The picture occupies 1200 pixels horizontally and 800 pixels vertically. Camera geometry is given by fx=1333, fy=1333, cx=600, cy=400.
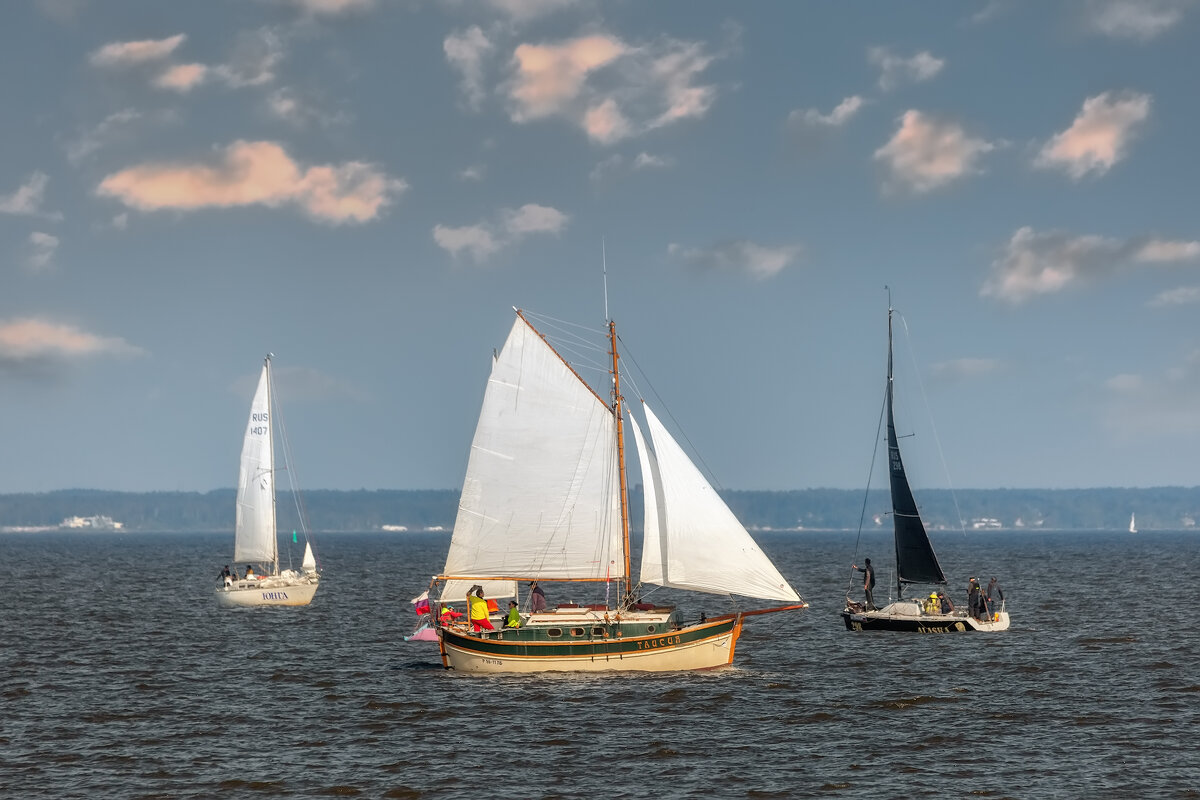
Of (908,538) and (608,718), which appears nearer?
(608,718)

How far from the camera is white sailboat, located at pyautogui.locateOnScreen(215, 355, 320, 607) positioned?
3292 inches

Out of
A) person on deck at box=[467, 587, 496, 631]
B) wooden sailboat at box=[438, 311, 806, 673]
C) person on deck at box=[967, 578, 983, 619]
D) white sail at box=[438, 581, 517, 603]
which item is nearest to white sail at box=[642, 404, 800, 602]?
wooden sailboat at box=[438, 311, 806, 673]

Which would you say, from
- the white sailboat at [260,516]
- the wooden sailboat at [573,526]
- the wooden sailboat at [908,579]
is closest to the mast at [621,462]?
the wooden sailboat at [573,526]

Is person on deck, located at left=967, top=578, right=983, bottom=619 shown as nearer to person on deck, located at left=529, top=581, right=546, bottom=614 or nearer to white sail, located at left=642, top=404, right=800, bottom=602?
white sail, located at left=642, top=404, right=800, bottom=602

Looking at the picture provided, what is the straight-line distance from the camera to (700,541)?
47531mm

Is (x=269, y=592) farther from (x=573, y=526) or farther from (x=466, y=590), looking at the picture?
(x=573, y=526)

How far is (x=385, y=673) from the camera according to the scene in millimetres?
51688

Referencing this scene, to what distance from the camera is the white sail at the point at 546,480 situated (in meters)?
49.7

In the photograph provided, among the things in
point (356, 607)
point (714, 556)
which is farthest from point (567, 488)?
point (356, 607)

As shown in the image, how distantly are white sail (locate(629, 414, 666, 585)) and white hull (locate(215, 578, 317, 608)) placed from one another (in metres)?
41.5

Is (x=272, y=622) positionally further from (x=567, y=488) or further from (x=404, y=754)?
(x=404, y=754)

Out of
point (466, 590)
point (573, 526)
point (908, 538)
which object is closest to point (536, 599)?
point (573, 526)

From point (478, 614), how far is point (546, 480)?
5576mm

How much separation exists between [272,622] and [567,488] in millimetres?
31143
